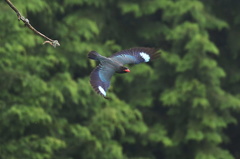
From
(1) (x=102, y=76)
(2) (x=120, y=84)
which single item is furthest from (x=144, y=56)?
(2) (x=120, y=84)

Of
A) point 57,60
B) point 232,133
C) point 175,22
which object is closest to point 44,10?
point 57,60

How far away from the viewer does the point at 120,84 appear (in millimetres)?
10531

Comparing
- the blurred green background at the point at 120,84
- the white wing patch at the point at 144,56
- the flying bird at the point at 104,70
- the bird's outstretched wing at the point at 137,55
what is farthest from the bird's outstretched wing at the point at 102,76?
the blurred green background at the point at 120,84

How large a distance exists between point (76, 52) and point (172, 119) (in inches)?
105

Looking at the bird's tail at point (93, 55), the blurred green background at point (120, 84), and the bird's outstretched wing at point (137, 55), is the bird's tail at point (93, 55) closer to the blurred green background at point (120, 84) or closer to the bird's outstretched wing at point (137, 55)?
the bird's outstretched wing at point (137, 55)

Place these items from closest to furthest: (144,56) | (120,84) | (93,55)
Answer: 1. (93,55)
2. (144,56)
3. (120,84)

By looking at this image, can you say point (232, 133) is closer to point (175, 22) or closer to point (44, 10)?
point (175, 22)

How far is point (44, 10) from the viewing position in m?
8.80

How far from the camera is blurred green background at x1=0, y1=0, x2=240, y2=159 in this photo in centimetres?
789

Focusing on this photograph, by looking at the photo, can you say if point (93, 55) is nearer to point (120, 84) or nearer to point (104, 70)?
point (104, 70)

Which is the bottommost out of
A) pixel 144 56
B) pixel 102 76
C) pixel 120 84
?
pixel 102 76

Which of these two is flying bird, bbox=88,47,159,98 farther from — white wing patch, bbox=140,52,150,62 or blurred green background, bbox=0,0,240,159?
blurred green background, bbox=0,0,240,159

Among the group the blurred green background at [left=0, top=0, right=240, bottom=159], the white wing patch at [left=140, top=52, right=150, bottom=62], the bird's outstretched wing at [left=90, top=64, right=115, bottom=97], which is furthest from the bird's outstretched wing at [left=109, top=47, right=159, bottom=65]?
the blurred green background at [left=0, top=0, right=240, bottom=159]

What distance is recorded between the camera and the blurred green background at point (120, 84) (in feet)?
25.9
